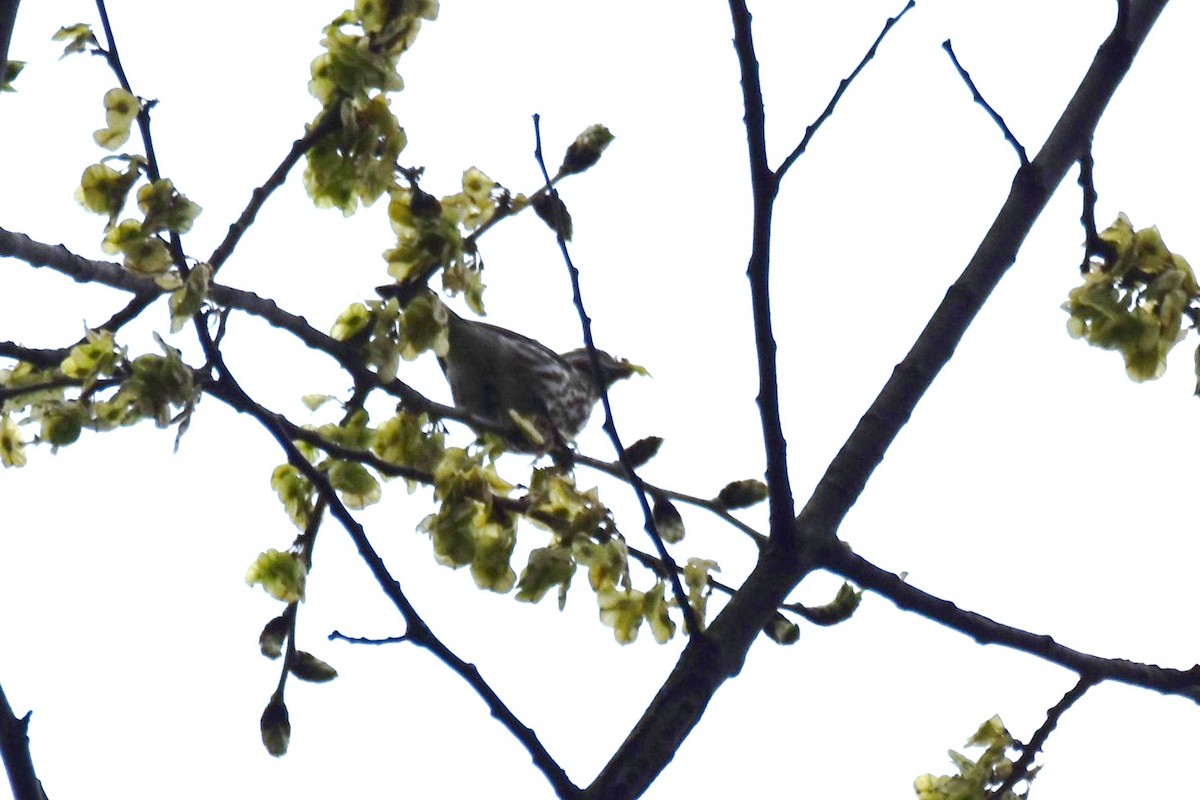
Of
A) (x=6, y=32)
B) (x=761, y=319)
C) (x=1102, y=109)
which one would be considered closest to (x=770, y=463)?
(x=761, y=319)

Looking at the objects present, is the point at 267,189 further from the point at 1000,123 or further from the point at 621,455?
the point at 1000,123

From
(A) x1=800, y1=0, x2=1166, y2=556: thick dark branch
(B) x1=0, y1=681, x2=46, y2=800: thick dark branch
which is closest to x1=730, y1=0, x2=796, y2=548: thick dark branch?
(A) x1=800, y1=0, x2=1166, y2=556: thick dark branch

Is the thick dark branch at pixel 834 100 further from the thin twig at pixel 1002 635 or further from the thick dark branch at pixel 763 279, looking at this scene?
the thin twig at pixel 1002 635

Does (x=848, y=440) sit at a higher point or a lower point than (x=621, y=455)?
higher

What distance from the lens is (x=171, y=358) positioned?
3053 millimetres

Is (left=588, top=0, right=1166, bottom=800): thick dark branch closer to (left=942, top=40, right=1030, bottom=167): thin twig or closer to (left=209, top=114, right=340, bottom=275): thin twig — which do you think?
(left=942, top=40, right=1030, bottom=167): thin twig

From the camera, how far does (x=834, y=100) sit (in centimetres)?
350

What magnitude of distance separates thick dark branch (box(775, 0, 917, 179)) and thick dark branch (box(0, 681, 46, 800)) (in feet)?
6.01

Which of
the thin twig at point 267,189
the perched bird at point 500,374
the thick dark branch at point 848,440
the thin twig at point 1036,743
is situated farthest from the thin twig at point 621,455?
the perched bird at point 500,374

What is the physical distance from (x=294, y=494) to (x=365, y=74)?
98cm

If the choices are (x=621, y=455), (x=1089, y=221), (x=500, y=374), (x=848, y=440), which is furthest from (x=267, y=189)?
(x=500, y=374)

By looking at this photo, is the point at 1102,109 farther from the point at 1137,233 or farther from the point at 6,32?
the point at 6,32

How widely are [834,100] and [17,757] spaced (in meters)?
2.16

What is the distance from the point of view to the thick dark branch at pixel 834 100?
130 inches
